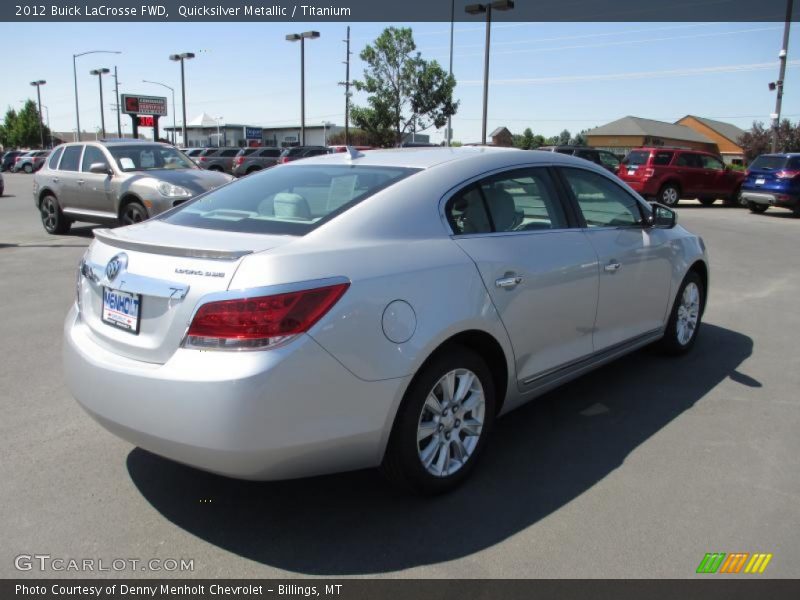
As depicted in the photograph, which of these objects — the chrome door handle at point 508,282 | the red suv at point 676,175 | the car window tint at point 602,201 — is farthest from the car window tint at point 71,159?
the red suv at point 676,175

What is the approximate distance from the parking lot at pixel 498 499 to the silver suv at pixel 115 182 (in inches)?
239

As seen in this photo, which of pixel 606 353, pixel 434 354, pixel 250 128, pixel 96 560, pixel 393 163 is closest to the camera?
pixel 96 560

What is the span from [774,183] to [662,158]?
321cm

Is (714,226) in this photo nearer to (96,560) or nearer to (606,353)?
(606,353)

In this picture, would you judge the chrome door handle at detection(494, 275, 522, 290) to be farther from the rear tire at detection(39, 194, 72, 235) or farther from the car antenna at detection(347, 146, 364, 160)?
the rear tire at detection(39, 194, 72, 235)

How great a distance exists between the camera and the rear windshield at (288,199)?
319 cm

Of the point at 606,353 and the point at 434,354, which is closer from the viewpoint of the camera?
the point at 434,354

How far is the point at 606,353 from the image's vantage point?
14.4 ft

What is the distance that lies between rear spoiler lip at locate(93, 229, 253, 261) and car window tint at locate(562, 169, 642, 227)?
95.1 inches

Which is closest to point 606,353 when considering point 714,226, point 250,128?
point 714,226

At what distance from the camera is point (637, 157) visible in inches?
822

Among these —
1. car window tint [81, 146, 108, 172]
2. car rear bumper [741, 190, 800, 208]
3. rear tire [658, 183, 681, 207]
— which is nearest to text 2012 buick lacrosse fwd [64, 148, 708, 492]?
car window tint [81, 146, 108, 172]

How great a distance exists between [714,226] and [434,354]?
14868 millimetres

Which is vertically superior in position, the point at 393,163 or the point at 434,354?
the point at 393,163
